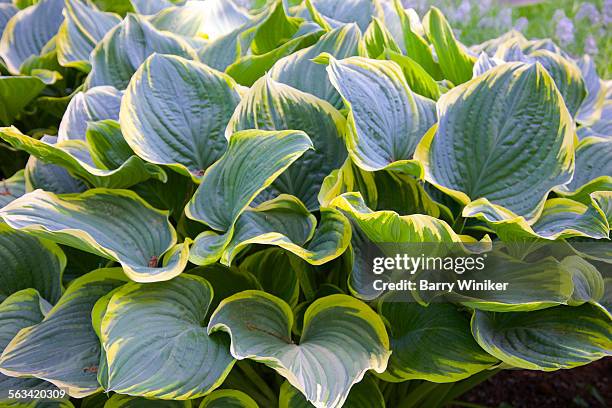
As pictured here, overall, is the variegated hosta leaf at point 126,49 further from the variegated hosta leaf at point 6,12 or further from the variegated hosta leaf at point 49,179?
the variegated hosta leaf at point 6,12

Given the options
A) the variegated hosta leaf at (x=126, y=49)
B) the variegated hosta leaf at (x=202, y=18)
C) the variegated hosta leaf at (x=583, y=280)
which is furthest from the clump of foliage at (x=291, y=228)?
the variegated hosta leaf at (x=202, y=18)

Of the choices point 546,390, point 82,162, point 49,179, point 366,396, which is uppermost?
point 82,162

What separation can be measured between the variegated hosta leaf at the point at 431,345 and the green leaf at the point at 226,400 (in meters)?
0.20

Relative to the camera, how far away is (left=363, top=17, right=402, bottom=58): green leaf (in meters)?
1.17

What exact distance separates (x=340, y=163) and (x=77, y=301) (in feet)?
1.39

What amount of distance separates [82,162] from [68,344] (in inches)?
9.9

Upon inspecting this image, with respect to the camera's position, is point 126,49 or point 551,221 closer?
point 551,221

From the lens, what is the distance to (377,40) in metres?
1.19

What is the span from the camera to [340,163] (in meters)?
0.99

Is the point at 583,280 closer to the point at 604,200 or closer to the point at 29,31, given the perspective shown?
the point at 604,200

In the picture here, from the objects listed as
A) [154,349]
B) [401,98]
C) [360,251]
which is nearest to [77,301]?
[154,349]

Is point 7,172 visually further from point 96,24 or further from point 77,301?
point 77,301

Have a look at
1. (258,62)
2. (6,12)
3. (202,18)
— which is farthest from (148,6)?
(258,62)

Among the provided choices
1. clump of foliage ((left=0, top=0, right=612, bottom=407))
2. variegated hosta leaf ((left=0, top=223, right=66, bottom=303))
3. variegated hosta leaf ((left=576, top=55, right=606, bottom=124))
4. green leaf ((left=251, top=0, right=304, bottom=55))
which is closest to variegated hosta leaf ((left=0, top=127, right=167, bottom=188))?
clump of foliage ((left=0, top=0, right=612, bottom=407))
